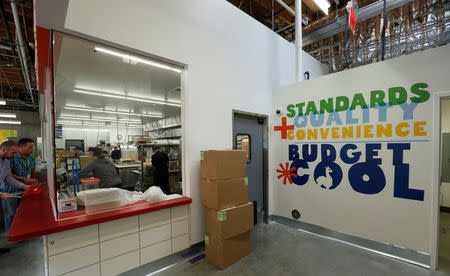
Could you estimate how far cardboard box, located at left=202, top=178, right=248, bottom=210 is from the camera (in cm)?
227

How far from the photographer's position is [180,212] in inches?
94.6

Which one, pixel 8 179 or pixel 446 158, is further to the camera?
pixel 446 158

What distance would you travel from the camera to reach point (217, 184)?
2.25 meters

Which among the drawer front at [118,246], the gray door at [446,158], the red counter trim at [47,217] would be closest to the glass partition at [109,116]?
the red counter trim at [47,217]

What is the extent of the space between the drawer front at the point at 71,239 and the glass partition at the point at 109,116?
0.68ft

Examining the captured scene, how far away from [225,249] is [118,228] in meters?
1.19

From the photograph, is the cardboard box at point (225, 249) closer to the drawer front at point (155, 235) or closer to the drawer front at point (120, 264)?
the drawer front at point (155, 235)

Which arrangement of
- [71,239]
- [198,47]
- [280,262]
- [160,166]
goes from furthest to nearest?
[160,166] → [198,47] → [280,262] → [71,239]

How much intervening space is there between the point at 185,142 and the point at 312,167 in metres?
2.11

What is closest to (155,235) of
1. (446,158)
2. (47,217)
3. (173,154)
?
(47,217)

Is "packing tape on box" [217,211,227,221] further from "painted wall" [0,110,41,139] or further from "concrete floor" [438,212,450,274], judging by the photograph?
"painted wall" [0,110,41,139]

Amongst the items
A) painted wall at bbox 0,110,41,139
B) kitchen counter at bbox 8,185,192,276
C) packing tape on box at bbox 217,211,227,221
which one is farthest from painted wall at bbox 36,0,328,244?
painted wall at bbox 0,110,41,139

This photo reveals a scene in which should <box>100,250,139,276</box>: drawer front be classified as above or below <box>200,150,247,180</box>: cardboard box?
below

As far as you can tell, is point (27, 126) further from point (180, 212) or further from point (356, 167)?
point (356, 167)
